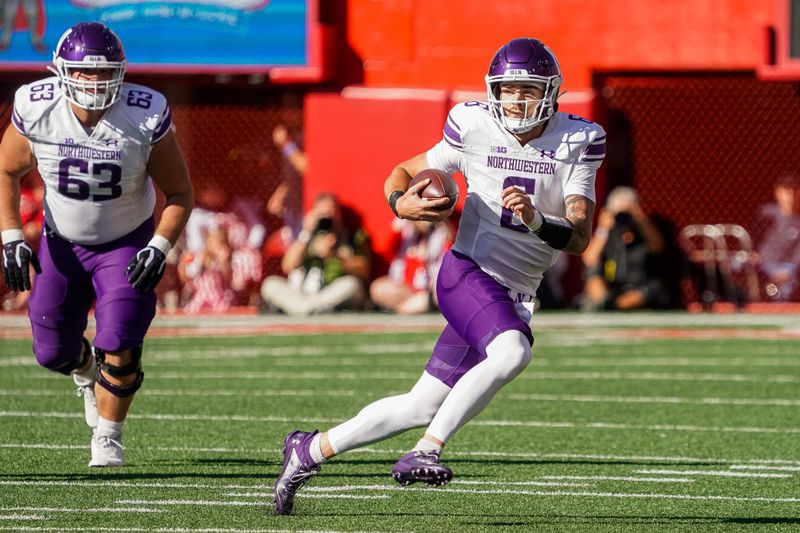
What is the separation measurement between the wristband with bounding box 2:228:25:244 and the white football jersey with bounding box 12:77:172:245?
17cm

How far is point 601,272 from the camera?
16.0 meters

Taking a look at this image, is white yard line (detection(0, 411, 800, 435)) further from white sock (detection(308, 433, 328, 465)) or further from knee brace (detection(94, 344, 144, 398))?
white sock (detection(308, 433, 328, 465))

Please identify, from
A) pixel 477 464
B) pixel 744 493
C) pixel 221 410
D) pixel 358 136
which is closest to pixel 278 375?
pixel 221 410

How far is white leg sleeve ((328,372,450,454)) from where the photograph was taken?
5570 mm

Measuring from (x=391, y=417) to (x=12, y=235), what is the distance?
7.17 feet

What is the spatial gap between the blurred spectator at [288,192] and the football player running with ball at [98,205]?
10.1 metres

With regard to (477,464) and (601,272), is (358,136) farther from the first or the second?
(477,464)

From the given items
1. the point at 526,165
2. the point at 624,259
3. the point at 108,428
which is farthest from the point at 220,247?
the point at 526,165

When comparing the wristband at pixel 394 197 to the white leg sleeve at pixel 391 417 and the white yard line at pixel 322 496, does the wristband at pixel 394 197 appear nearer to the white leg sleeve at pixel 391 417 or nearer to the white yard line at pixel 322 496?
the white leg sleeve at pixel 391 417

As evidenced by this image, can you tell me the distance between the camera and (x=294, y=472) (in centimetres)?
566

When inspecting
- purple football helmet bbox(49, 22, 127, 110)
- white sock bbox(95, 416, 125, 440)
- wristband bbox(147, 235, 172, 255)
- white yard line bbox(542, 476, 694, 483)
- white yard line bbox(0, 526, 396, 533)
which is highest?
purple football helmet bbox(49, 22, 127, 110)

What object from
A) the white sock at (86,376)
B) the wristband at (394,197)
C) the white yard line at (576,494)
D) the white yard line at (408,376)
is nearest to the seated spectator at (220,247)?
the white yard line at (408,376)

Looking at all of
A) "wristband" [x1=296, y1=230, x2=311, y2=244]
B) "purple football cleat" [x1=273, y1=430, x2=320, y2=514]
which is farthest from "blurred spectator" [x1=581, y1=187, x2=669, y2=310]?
"purple football cleat" [x1=273, y1=430, x2=320, y2=514]

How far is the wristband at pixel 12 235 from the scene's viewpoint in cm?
688
